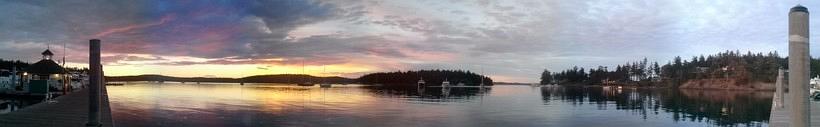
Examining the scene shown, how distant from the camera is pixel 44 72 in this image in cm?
6531

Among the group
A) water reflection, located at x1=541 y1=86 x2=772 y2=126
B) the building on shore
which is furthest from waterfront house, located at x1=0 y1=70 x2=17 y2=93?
water reflection, located at x1=541 y1=86 x2=772 y2=126

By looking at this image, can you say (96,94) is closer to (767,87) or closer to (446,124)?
(446,124)

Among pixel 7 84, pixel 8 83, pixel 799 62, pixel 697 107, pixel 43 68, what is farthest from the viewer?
pixel 697 107

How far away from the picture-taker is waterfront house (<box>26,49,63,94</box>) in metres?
58.7

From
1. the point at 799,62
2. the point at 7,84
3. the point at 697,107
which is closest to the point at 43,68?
the point at 7,84

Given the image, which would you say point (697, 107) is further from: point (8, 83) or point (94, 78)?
point (8, 83)

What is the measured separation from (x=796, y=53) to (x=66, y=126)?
2226 cm

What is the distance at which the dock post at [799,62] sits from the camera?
6.75 metres

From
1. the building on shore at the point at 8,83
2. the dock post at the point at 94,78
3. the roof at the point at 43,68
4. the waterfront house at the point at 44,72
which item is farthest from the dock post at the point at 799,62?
the roof at the point at 43,68

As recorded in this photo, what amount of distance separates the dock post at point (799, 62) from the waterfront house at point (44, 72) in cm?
5998

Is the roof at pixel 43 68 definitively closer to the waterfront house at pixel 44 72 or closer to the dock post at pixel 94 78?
the waterfront house at pixel 44 72

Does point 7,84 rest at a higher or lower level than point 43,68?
lower

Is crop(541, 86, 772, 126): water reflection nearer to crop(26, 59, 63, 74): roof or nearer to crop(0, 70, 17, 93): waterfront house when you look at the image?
crop(26, 59, 63, 74): roof

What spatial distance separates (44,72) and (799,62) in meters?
70.6
